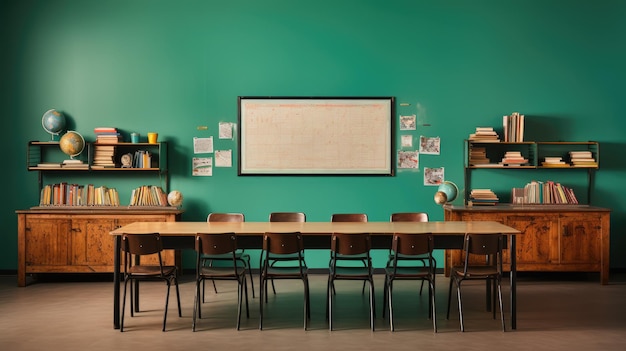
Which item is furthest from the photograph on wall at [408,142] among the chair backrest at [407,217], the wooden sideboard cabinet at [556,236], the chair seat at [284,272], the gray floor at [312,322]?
the chair seat at [284,272]

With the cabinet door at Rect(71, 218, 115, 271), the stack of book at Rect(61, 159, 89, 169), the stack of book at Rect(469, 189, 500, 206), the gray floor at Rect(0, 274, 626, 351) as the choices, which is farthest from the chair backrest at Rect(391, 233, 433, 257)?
the stack of book at Rect(61, 159, 89, 169)

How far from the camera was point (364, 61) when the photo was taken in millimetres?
8172

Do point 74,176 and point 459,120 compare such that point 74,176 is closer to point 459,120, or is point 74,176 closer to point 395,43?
point 395,43

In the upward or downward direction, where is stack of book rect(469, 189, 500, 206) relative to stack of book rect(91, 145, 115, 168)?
downward

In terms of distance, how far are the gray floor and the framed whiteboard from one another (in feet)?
5.02

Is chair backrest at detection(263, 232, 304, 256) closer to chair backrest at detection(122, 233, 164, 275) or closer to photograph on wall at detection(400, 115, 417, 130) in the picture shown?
chair backrest at detection(122, 233, 164, 275)

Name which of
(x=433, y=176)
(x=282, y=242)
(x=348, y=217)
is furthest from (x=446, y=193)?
(x=282, y=242)

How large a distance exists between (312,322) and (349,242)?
0.80m

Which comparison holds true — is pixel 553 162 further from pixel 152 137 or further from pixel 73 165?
pixel 73 165

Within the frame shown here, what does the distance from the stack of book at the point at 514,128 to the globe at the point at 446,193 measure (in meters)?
0.89

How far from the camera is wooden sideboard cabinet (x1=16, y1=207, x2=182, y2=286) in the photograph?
7520 millimetres

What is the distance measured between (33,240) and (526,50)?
637 centimetres

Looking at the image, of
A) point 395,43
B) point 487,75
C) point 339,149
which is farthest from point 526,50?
point 339,149

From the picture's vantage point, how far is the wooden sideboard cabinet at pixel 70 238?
752 centimetres
